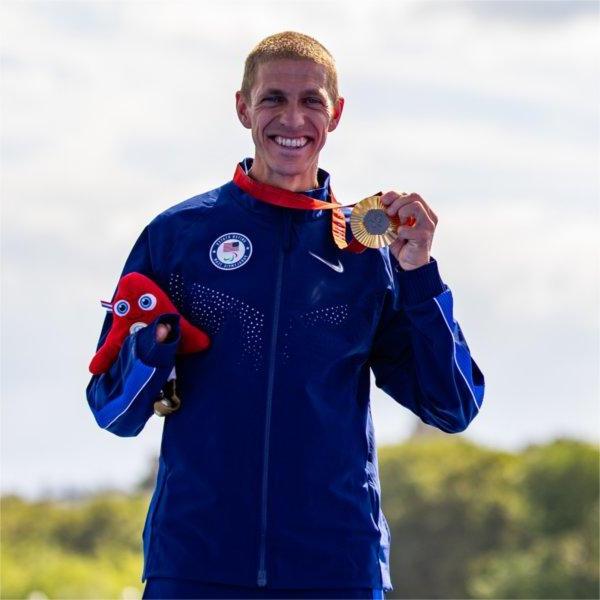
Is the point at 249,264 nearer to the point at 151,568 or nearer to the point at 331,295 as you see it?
the point at 331,295

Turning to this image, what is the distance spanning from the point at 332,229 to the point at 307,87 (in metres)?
0.45

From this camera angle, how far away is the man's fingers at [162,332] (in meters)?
5.04

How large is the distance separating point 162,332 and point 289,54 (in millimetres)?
981

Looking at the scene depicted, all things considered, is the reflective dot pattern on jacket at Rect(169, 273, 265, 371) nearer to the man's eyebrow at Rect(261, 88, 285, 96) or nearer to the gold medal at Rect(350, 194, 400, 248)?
the gold medal at Rect(350, 194, 400, 248)

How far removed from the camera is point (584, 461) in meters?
44.3

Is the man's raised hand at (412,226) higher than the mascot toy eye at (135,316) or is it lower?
higher

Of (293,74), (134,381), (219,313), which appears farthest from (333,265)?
(134,381)

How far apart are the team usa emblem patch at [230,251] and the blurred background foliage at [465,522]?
34.6 m

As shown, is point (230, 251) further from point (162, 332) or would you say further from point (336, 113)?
point (336, 113)

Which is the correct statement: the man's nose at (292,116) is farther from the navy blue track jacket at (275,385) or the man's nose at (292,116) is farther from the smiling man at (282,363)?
the navy blue track jacket at (275,385)

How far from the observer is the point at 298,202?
207 inches

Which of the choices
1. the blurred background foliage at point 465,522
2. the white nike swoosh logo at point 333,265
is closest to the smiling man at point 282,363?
the white nike swoosh logo at point 333,265

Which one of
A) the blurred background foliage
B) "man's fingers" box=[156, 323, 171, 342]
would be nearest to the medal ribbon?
"man's fingers" box=[156, 323, 171, 342]

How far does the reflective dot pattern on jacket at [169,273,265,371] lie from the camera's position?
5.11 meters
